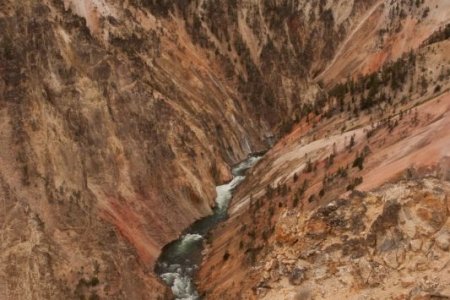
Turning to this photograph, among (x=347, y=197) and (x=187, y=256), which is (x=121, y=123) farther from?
(x=347, y=197)

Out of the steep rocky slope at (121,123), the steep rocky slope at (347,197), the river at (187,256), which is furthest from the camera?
the river at (187,256)

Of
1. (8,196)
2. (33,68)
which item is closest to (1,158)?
(8,196)

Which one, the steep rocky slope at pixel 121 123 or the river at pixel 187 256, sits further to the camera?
the river at pixel 187 256

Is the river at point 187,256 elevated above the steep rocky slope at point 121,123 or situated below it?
below

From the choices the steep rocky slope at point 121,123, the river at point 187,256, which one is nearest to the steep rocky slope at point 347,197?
the river at point 187,256

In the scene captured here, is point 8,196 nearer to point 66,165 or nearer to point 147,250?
point 66,165

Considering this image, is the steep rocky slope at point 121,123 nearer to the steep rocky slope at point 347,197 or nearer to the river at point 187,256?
the river at point 187,256
